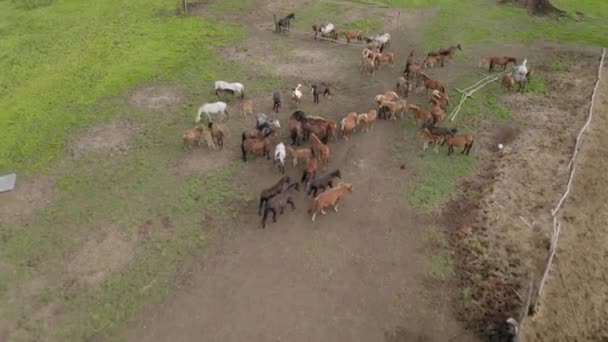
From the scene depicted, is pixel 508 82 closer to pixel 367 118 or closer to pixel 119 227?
pixel 367 118

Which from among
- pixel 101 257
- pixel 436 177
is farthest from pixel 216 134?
pixel 436 177

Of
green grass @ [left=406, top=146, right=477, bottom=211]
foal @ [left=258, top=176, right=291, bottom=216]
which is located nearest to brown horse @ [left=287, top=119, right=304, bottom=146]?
foal @ [left=258, top=176, right=291, bottom=216]

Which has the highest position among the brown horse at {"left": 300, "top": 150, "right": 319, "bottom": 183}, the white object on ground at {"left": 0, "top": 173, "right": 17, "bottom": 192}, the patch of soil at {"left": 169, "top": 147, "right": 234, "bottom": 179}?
the brown horse at {"left": 300, "top": 150, "right": 319, "bottom": 183}

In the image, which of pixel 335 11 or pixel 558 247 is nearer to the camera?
pixel 558 247

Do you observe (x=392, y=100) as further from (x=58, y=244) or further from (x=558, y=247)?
(x=58, y=244)

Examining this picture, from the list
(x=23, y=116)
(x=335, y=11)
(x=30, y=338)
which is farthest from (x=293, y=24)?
(x=30, y=338)

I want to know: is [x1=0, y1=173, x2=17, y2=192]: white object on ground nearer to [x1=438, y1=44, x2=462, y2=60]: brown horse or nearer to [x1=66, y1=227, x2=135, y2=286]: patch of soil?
[x1=66, y1=227, x2=135, y2=286]: patch of soil
